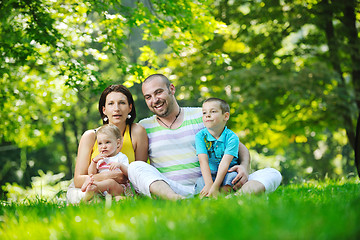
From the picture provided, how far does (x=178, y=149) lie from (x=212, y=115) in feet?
2.09

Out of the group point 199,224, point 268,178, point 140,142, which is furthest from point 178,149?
point 199,224

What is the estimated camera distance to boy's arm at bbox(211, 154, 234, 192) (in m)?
3.46

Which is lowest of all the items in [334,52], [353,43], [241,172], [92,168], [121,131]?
[241,172]

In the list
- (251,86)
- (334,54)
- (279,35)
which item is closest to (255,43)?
(279,35)

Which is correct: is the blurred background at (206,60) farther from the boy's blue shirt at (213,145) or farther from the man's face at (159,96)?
the boy's blue shirt at (213,145)

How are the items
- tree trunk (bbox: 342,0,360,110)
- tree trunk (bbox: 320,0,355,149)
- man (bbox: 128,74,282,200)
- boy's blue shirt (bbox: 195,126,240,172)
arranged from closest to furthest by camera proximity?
boy's blue shirt (bbox: 195,126,240,172)
man (bbox: 128,74,282,200)
tree trunk (bbox: 342,0,360,110)
tree trunk (bbox: 320,0,355,149)

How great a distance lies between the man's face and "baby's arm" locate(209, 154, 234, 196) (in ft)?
3.19

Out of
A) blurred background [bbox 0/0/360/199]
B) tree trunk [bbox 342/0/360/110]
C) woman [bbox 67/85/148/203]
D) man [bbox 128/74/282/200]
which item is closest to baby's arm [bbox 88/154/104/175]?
woman [bbox 67/85/148/203]

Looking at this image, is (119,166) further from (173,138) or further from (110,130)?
(173,138)

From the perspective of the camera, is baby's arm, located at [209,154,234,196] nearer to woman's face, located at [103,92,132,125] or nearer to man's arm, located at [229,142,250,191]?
man's arm, located at [229,142,250,191]

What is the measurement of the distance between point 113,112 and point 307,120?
715 centimetres

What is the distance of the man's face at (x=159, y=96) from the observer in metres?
4.12

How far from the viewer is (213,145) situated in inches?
152

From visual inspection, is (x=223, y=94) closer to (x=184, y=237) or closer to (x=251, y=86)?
(x=251, y=86)
